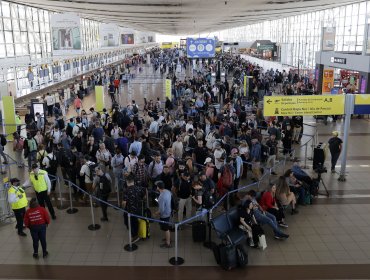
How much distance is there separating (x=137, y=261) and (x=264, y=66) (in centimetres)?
3700

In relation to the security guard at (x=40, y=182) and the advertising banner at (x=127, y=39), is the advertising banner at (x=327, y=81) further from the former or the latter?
the advertising banner at (x=127, y=39)

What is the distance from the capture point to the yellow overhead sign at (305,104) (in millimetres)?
11227

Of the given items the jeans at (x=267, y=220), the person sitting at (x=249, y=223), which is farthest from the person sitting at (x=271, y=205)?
the person sitting at (x=249, y=223)

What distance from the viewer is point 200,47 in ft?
90.8

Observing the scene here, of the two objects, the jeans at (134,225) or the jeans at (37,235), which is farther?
the jeans at (134,225)

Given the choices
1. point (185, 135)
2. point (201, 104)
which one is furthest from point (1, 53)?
point (185, 135)

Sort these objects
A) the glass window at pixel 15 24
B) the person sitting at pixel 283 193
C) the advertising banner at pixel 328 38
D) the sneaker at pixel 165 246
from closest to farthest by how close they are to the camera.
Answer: the sneaker at pixel 165 246, the person sitting at pixel 283 193, the advertising banner at pixel 328 38, the glass window at pixel 15 24

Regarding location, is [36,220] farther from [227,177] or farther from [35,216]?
[227,177]

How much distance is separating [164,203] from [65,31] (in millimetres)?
15243

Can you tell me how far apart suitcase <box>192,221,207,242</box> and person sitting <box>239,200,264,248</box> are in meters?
0.76

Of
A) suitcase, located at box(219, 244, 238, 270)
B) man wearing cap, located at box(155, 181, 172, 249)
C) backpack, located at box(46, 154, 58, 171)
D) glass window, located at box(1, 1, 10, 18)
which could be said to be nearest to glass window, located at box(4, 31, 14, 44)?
glass window, located at box(1, 1, 10, 18)

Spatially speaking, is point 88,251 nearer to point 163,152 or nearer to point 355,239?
point 163,152

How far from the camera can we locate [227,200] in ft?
30.9

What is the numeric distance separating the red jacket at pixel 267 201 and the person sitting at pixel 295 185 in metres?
1.11
